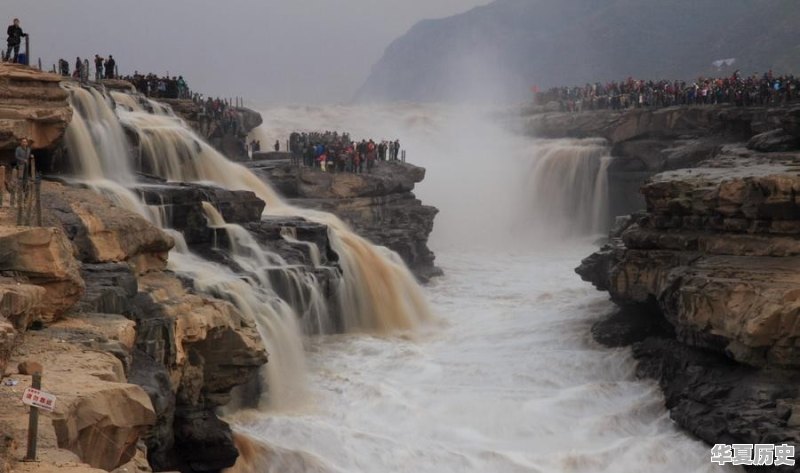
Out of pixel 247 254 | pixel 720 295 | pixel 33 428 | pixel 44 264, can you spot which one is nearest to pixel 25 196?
pixel 44 264

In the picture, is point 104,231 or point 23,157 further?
point 23,157

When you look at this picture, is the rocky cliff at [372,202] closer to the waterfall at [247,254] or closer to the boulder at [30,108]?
the waterfall at [247,254]

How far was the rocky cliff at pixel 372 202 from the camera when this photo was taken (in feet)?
96.9

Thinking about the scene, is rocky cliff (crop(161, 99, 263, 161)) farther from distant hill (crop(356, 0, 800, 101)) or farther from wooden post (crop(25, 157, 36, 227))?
distant hill (crop(356, 0, 800, 101))

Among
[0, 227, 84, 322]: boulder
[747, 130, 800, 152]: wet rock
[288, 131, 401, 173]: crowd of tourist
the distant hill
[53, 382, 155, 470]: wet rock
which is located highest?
the distant hill

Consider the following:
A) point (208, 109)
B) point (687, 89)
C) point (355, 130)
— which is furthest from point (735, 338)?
point (355, 130)

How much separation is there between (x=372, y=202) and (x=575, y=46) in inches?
2679

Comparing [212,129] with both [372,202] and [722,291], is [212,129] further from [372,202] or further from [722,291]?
[722,291]

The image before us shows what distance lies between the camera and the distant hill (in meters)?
79.4

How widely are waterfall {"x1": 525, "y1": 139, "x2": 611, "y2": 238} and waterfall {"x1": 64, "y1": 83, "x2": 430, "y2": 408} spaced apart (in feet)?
42.2

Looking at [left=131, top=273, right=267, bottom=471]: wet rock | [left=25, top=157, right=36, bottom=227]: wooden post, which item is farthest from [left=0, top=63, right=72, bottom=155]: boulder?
[left=131, top=273, right=267, bottom=471]: wet rock

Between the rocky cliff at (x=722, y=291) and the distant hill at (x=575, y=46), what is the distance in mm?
53264

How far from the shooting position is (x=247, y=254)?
21.5m

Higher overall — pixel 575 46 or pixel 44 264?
pixel 575 46
